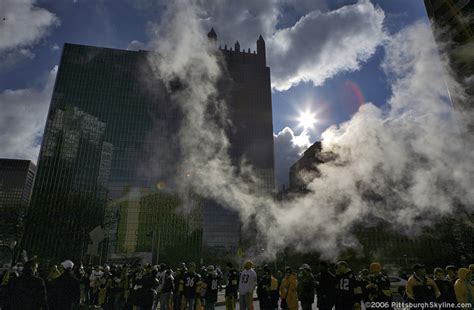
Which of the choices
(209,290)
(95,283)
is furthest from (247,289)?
(95,283)

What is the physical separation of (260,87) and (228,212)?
5791cm

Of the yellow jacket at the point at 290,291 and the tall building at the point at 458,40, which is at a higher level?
the tall building at the point at 458,40

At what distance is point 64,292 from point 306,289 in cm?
701

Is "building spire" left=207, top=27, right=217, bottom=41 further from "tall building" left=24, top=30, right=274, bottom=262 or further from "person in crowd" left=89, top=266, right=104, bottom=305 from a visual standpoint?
"person in crowd" left=89, top=266, right=104, bottom=305

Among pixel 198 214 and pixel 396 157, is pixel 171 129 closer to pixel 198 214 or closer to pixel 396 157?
pixel 198 214

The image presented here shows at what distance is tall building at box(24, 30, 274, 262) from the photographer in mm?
100125

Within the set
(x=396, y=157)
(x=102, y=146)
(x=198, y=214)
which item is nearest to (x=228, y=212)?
(x=198, y=214)

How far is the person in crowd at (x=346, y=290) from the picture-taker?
7039 millimetres

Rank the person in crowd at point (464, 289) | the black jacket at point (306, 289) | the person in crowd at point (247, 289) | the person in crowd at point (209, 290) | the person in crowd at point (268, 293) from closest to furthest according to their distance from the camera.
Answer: the person in crowd at point (464, 289)
the black jacket at point (306, 289)
the person in crowd at point (247, 289)
the person in crowd at point (268, 293)
the person in crowd at point (209, 290)

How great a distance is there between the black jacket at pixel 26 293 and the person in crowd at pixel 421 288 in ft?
30.1

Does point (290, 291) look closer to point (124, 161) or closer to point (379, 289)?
point (379, 289)

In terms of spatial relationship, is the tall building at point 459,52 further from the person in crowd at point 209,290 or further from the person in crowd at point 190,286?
the person in crowd at point 190,286

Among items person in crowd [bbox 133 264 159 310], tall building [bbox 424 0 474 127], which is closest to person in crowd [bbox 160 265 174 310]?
person in crowd [bbox 133 264 159 310]

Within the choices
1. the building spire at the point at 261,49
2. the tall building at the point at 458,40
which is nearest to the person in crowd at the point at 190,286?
the tall building at the point at 458,40
